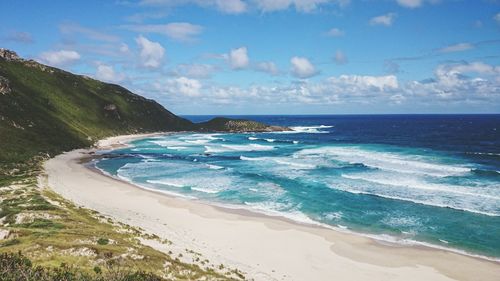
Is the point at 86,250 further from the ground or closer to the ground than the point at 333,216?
further from the ground

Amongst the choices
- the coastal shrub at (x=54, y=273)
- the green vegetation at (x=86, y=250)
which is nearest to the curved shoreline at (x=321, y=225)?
the green vegetation at (x=86, y=250)

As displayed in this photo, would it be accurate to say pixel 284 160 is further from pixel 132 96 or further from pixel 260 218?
pixel 132 96

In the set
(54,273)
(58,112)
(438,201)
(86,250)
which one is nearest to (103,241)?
(86,250)

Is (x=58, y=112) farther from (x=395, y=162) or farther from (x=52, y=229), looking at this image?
(x=52, y=229)

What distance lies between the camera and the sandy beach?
30.5m

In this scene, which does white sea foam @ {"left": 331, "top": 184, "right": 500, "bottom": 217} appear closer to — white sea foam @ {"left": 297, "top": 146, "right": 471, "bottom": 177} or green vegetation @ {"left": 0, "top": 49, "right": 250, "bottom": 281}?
white sea foam @ {"left": 297, "top": 146, "right": 471, "bottom": 177}

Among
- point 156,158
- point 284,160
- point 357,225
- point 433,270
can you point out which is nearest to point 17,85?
point 156,158

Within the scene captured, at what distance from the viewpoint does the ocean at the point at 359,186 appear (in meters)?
41.8

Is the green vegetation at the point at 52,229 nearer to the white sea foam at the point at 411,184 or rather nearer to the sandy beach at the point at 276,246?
the sandy beach at the point at 276,246

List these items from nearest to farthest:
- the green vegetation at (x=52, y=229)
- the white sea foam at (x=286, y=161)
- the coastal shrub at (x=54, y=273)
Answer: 1. the coastal shrub at (x=54, y=273)
2. the green vegetation at (x=52, y=229)
3. the white sea foam at (x=286, y=161)

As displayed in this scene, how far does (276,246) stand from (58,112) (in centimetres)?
11098

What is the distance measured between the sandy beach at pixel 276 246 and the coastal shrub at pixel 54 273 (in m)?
9.05

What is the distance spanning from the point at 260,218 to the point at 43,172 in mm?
42012

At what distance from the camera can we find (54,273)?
68.4 feet
